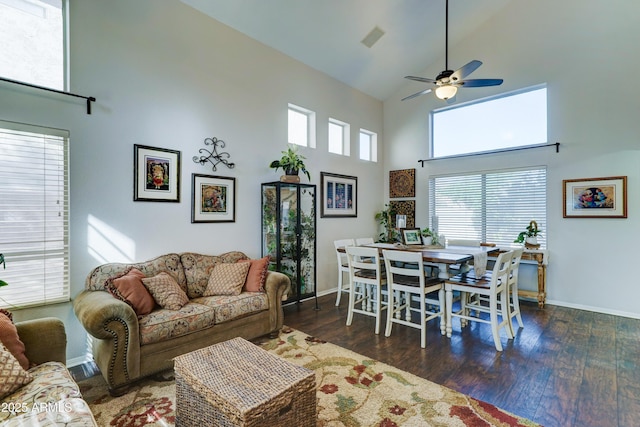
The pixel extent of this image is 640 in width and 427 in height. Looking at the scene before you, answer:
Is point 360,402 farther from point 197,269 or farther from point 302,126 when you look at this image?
point 302,126

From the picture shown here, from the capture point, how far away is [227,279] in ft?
10.9

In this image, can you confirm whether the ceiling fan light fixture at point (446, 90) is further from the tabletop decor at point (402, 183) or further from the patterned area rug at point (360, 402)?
the patterned area rug at point (360, 402)

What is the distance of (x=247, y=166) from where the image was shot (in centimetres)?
414

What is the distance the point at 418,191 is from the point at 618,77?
10.1ft

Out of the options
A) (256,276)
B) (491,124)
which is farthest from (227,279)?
(491,124)

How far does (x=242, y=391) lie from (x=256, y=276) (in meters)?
1.93

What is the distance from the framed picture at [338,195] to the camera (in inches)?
203

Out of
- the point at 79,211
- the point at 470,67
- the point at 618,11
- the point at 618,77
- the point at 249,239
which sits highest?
the point at 618,11

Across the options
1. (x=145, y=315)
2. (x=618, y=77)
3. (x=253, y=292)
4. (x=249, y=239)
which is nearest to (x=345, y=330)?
(x=253, y=292)

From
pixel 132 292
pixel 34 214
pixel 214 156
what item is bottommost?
pixel 132 292

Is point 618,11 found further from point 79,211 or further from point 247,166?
point 79,211

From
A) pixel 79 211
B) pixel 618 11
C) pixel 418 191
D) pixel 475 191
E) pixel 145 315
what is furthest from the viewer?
pixel 418 191

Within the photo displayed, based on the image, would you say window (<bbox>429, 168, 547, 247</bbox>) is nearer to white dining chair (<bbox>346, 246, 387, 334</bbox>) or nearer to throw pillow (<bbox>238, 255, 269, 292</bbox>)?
white dining chair (<bbox>346, 246, 387, 334</bbox>)

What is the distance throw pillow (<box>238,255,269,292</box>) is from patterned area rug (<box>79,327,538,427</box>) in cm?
97
